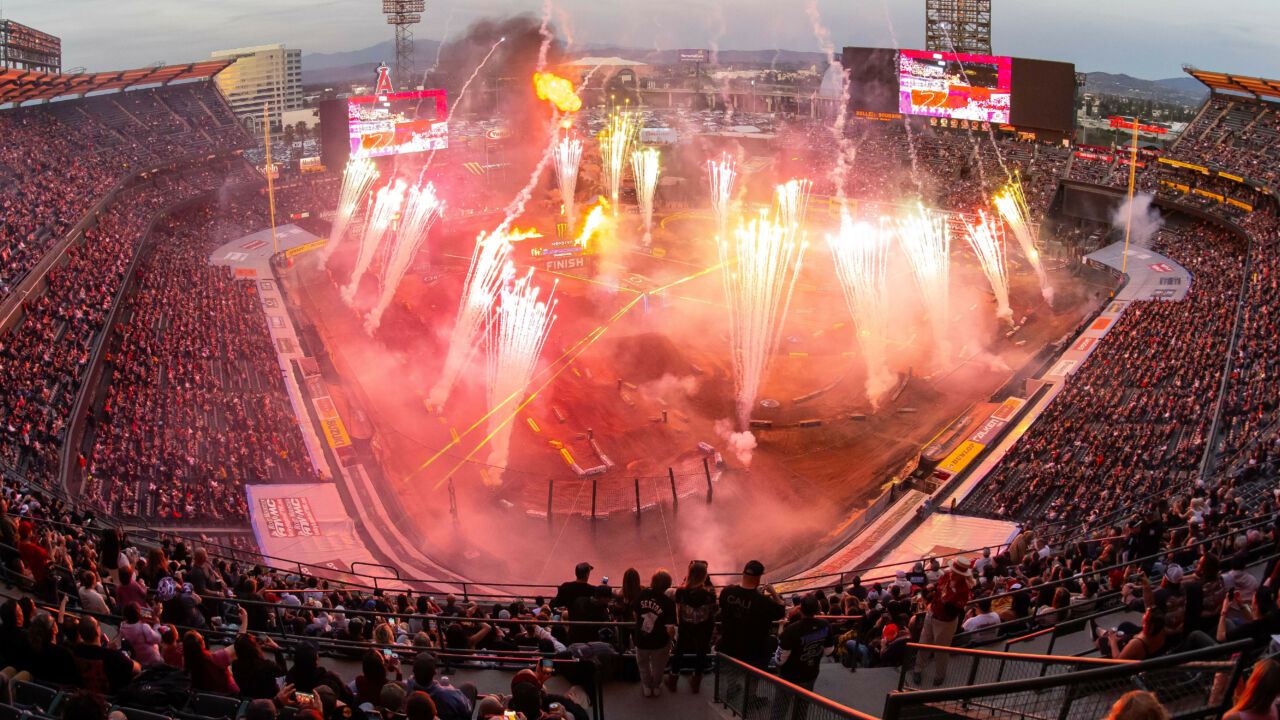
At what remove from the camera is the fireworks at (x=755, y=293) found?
41.2 m

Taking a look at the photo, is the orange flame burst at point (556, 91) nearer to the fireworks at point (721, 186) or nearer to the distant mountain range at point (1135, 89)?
the fireworks at point (721, 186)

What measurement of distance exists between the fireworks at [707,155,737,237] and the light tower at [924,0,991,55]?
60.5 ft

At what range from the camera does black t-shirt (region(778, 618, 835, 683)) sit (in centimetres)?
882

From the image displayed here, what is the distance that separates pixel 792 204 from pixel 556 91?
2633 cm

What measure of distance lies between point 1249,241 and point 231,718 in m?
49.1

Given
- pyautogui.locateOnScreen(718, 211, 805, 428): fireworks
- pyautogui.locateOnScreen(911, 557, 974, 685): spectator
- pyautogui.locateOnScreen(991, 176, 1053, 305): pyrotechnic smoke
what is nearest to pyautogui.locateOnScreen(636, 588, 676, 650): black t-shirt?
pyautogui.locateOnScreen(911, 557, 974, 685): spectator

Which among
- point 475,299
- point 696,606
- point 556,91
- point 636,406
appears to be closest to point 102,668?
point 696,606

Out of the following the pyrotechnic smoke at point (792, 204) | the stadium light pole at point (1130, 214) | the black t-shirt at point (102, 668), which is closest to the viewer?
the black t-shirt at point (102, 668)

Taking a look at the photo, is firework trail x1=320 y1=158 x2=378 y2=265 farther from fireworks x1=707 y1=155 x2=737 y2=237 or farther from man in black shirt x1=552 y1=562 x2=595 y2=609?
man in black shirt x1=552 y1=562 x2=595 y2=609

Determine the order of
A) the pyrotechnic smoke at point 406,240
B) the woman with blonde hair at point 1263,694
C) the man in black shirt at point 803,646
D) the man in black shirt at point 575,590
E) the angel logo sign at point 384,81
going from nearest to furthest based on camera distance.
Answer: the woman with blonde hair at point 1263,694, the man in black shirt at point 803,646, the man in black shirt at point 575,590, the pyrotechnic smoke at point 406,240, the angel logo sign at point 384,81

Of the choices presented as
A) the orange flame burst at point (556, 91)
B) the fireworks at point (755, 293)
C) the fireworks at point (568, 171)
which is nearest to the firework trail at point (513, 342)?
the fireworks at point (755, 293)

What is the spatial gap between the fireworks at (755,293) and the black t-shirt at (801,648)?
2715 cm

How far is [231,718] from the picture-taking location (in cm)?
Result: 843

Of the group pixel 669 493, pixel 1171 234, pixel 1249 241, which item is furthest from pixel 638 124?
pixel 669 493
